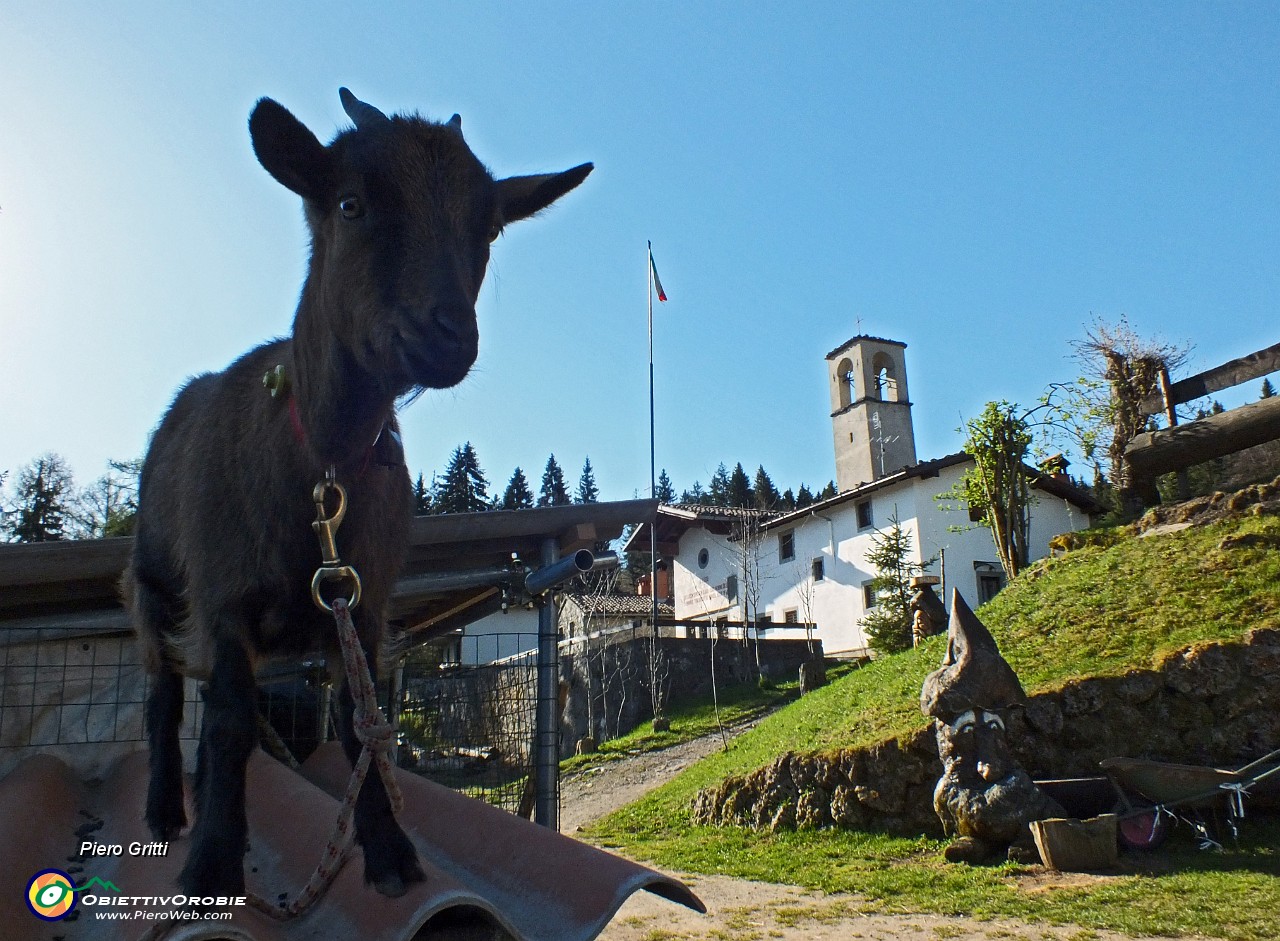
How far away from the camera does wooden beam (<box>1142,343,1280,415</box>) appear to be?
11.6m

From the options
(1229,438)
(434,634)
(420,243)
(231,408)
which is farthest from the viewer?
(1229,438)

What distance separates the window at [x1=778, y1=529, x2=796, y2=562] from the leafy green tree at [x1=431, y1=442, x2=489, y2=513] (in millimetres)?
17919

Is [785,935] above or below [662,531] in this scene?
below

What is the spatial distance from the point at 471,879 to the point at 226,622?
1101 millimetres

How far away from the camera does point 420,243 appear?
8.16 ft

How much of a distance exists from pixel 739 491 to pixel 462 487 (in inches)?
1126

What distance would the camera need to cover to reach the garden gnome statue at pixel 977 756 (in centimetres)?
886

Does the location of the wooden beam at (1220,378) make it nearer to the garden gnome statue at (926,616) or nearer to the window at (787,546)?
the garden gnome statue at (926,616)

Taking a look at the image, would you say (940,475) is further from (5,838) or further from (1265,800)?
(5,838)

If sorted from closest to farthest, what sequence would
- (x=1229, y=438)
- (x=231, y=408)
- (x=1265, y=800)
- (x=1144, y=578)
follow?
(x=231, y=408)
(x=1265, y=800)
(x=1229, y=438)
(x=1144, y=578)

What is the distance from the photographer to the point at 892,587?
2534cm

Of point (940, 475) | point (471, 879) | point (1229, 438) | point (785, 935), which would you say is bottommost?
point (785, 935)

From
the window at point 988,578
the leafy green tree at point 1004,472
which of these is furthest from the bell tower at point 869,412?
the leafy green tree at point 1004,472

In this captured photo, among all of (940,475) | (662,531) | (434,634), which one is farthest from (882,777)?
(662,531)
